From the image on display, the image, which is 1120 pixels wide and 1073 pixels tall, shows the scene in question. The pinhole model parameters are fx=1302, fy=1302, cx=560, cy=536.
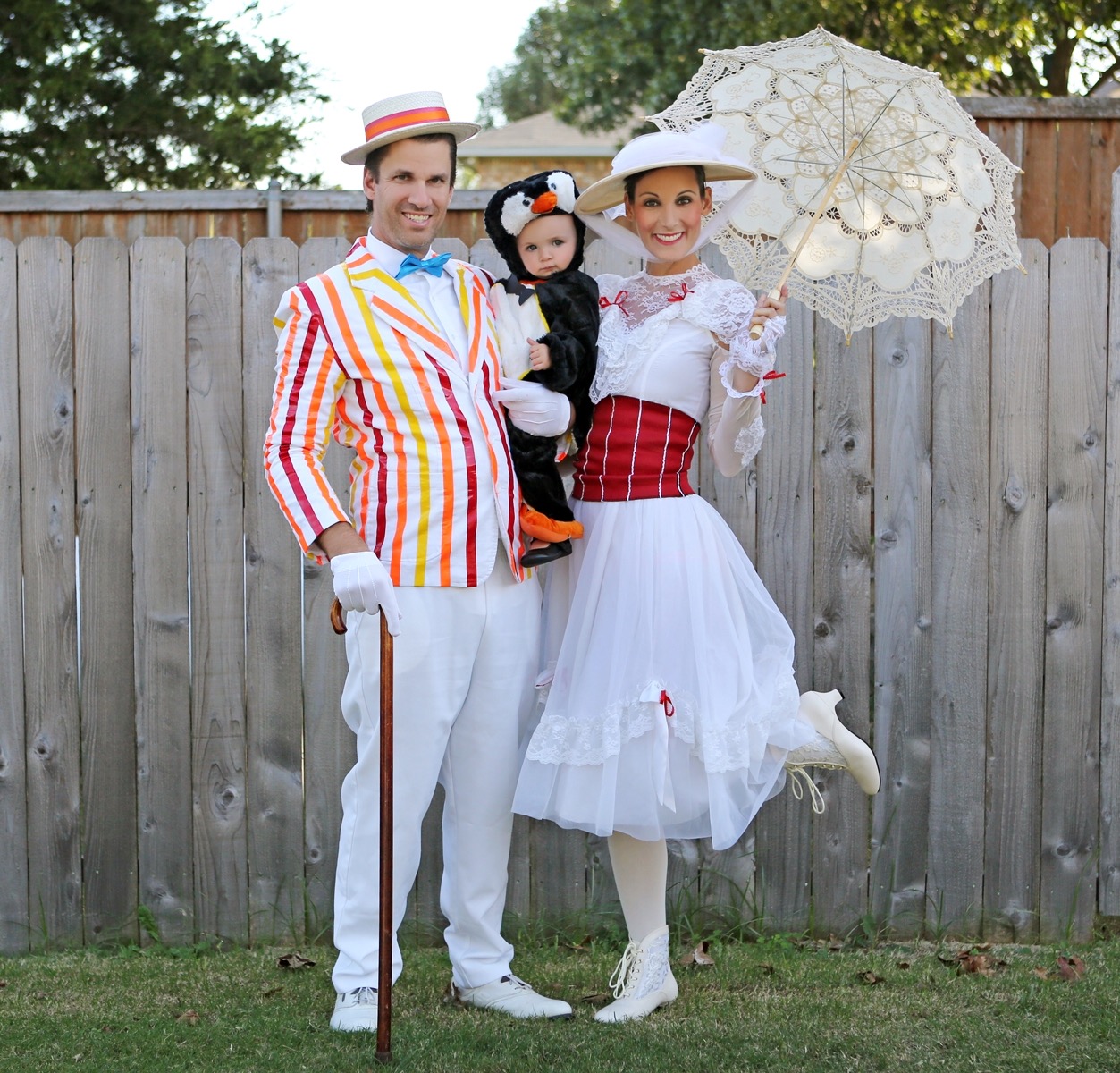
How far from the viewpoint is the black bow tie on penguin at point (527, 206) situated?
2.90 metres

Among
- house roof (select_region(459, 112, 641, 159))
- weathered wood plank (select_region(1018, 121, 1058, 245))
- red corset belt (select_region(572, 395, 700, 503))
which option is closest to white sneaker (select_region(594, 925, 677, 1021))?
red corset belt (select_region(572, 395, 700, 503))

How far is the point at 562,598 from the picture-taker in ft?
9.93

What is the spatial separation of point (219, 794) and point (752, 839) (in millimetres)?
1505

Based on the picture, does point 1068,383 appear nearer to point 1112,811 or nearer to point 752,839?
point 1112,811

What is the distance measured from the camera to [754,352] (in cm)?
265

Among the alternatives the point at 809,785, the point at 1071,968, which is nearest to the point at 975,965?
the point at 1071,968

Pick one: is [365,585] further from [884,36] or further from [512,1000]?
[884,36]

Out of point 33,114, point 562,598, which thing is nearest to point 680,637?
point 562,598

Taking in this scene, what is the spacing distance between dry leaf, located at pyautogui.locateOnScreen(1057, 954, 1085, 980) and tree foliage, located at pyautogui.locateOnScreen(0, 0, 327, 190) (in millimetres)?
8424

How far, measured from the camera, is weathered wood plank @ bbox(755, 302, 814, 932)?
3.61 meters

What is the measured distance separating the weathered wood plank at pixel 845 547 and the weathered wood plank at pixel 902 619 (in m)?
0.04

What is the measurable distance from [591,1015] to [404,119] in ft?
6.67

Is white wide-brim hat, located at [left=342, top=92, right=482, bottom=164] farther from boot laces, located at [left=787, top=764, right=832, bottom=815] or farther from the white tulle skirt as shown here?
boot laces, located at [left=787, top=764, right=832, bottom=815]

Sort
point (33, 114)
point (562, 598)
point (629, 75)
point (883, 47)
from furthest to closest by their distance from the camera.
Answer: point (629, 75) < point (883, 47) < point (33, 114) < point (562, 598)
